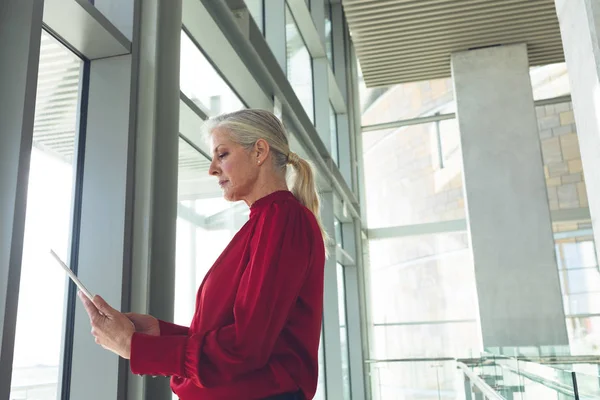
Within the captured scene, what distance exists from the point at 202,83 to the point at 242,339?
10.8 ft

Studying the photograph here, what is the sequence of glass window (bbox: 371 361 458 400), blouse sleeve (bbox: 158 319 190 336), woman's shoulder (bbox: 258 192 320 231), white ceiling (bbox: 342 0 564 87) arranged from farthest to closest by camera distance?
1. glass window (bbox: 371 361 458 400)
2. white ceiling (bbox: 342 0 564 87)
3. blouse sleeve (bbox: 158 319 190 336)
4. woman's shoulder (bbox: 258 192 320 231)

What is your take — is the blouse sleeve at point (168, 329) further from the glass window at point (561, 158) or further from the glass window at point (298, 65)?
the glass window at point (561, 158)

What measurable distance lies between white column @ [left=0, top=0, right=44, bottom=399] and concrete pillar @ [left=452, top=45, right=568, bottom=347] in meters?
7.66

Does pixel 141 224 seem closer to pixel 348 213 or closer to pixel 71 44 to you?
pixel 71 44

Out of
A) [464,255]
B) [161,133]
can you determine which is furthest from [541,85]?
[161,133]

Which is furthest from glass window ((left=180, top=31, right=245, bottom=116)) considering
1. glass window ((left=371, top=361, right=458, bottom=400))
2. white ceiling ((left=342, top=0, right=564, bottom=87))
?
glass window ((left=371, top=361, right=458, bottom=400))

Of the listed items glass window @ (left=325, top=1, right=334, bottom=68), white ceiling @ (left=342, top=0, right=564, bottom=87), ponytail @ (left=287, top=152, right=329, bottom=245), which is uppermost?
glass window @ (left=325, top=1, right=334, bottom=68)

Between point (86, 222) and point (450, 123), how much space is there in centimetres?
1020

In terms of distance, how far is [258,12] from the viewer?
5887 millimetres

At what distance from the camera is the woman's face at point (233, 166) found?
1.48 metres

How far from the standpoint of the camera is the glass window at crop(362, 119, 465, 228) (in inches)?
441

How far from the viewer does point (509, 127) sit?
346 inches

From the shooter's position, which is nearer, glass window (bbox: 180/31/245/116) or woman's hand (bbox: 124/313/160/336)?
woman's hand (bbox: 124/313/160/336)

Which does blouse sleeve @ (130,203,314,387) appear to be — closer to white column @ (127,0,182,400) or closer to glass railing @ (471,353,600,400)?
white column @ (127,0,182,400)
